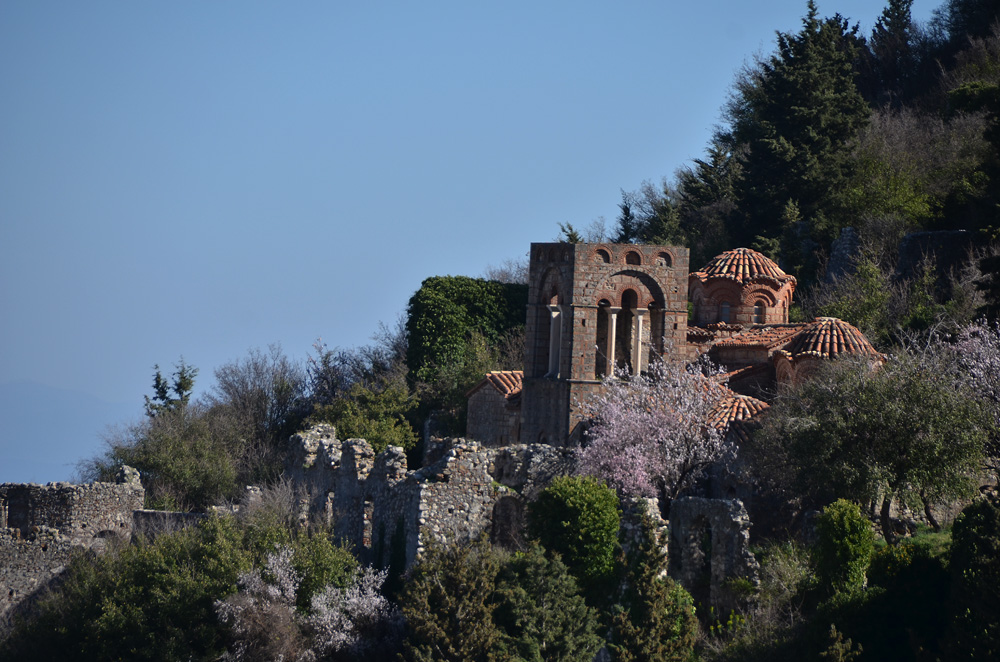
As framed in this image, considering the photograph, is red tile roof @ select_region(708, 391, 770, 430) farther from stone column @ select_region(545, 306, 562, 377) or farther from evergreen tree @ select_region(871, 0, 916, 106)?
evergreen tree @ select_region(871, 0, 916, 106)

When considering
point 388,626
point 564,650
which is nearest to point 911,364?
point 564,650

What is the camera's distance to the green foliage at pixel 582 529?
2064 cm

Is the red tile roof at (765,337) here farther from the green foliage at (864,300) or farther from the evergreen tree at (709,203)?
the evergreen tree at (709,203)

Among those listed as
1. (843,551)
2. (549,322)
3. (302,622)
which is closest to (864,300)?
(549,322)

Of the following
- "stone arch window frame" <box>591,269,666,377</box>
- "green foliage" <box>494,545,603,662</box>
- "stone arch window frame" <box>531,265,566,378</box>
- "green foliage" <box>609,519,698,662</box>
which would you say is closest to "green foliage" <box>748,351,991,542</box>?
"green foliage" <box>609,519,698,662</box>

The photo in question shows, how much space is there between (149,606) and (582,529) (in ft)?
23.8

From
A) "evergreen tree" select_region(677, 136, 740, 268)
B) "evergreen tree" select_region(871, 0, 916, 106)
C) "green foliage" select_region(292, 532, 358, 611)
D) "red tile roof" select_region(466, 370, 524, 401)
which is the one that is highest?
"evergreen tree" select_region(871, 0, 916, 106)

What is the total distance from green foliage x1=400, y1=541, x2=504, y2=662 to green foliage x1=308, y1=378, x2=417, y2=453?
1704 cm

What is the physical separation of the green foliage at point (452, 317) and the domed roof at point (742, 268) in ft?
29.0

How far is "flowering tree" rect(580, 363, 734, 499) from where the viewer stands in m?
25.8

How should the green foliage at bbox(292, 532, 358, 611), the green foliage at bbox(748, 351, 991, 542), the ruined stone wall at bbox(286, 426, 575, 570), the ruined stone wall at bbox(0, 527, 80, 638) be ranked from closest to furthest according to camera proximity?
the green foliage at bbox(292, 532, 358, 611) < the green foliage at bbox(748, 351, 991, 542) < the ruined stone wall at bbox(286, 426, 575, 570) < the ruined stone wall at bbox(0, 527, 80, 638)

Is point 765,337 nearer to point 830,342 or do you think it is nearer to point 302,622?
point 830,342

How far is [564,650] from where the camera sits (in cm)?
1919

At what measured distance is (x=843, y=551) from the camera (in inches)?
740
